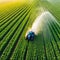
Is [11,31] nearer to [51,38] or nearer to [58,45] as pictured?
[51,38]

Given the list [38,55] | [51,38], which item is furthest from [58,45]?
[38,55]

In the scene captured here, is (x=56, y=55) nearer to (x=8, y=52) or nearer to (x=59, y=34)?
(x=8, y=52)

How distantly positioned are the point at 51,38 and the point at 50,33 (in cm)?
244

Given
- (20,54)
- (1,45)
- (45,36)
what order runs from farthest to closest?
(45,36) < (1,45) < (20,54)

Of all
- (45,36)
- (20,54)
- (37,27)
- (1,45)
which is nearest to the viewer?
(20,54)

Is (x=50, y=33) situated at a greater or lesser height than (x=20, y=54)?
greater

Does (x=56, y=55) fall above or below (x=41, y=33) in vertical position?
below

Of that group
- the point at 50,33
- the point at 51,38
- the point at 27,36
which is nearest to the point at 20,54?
the point at 27,36

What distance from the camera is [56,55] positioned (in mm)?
22672

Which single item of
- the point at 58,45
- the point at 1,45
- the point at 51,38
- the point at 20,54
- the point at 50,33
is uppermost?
the point at 50,33

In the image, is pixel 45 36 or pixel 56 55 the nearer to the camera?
pixel 56 55

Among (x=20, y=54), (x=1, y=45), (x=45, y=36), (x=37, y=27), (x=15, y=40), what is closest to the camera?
(x=20, y=54)

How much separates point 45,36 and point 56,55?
23.2ft

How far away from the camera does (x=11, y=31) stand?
100 feet
